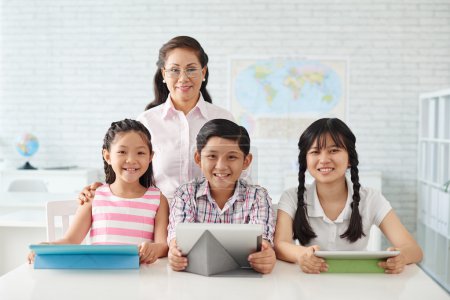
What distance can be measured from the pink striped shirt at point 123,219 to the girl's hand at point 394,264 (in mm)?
740

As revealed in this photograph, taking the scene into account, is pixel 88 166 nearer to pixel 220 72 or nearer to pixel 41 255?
pixel 220 72

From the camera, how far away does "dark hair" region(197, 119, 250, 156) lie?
5.79 ft

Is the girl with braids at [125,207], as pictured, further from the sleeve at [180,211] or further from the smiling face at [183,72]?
the smiling face at [183,72]

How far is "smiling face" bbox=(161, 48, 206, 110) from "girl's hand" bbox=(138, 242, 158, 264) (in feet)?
2.15

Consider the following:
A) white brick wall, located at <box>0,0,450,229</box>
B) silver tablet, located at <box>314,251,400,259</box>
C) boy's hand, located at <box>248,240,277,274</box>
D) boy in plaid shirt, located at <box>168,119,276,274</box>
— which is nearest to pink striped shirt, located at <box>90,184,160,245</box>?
boy in plaid shirt, located at <box>168,119,276,274</box>

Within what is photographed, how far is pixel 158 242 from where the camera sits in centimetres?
182

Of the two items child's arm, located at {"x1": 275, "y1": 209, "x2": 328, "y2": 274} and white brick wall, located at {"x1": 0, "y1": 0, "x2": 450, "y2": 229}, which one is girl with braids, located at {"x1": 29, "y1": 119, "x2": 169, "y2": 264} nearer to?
child's arm, located at {"x1": 275, "y1": 209, "x2": 328, "y2": 274}

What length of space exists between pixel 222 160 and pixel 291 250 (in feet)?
1.11

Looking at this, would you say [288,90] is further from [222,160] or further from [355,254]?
[355,254]

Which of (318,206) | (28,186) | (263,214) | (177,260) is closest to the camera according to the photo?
(177,260)

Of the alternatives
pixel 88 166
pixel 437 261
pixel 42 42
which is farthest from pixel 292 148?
pixel 42 42

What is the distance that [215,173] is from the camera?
69.2 inches

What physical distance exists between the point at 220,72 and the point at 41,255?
388cm

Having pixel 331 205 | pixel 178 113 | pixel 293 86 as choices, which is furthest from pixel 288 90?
pixel 331 205
